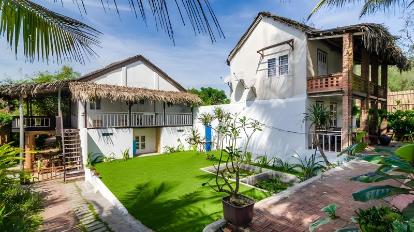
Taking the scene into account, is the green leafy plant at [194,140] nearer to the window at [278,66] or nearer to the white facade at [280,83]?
the white facade at [280,83]

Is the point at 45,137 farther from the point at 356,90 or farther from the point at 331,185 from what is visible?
the point at 356,90

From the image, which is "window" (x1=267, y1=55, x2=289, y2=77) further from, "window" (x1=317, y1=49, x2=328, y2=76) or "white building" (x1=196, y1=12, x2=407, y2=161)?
"window" (x1=317, y1=49, x2=328, y2=76)

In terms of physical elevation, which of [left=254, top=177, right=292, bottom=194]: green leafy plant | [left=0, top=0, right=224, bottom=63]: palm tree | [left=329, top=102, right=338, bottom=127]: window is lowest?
[left=254, top=177, right=292, bottom=194]: green leafy plant

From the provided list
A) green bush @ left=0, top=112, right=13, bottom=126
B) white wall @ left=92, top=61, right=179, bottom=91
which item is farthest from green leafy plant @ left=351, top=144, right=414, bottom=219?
green bush @ left=0, top=112, right=13, bottom=126

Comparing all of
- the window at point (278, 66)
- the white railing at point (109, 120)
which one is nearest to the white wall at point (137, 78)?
the white railing at point (109, 120)

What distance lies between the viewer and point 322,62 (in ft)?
46.9

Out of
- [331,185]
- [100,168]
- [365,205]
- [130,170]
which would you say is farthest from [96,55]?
[100,168]

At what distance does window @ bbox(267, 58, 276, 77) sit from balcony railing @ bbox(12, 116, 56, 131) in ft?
46.6

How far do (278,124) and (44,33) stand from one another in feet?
41.9

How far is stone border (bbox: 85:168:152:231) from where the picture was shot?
6.56 meters

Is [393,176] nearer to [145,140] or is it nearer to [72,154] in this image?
[72,154]

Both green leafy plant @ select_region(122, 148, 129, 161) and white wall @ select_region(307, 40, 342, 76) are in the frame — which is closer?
white wall @ select_region(307, 40, 342, 76)

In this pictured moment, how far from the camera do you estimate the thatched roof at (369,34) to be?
1076 cm

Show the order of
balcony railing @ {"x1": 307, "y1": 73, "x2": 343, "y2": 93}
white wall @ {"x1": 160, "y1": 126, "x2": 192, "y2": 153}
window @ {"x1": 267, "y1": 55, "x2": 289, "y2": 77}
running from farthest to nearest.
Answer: white wall @ {"x1": 160, "y1": 126, "x2": 192, "y2": 153} → window @ {"x1": 267, "y1": 55, "x2": 289, "y2": 77} → balcony railing @ {"x1": 307, "y1": 73, "x2": 343, "y2": 93}
